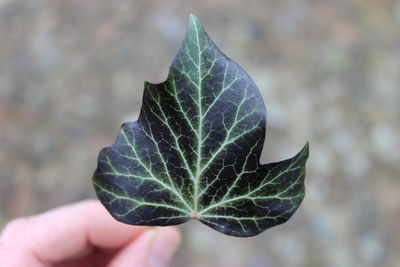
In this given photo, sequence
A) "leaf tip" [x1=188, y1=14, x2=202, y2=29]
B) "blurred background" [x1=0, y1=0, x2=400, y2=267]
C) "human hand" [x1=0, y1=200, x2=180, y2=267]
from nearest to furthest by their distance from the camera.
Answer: "leaf tip" [x1=188, y1=14, x2=202, y2=29]
"human hand" [x1=0, y1=200, x2=180, y2=267]
"blurred background" [x1=0, y1=0, x2=400, y2=267]

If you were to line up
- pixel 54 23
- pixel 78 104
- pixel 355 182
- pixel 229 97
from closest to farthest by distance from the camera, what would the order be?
pixel 229 97, pixel 355 182, pixel 78 104, pixel 54 23

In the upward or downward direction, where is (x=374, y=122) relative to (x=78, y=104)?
downward

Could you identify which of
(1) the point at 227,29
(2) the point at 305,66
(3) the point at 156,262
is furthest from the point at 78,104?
(3) the point at 156,262

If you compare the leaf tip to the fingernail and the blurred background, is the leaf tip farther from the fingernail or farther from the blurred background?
the blurred background

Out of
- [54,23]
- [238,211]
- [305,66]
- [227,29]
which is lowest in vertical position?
[238,211]

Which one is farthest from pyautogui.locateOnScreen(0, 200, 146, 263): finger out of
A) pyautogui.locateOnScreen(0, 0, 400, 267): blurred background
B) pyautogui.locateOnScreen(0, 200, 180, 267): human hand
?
pyautogui.locateOnScreen(0, 0, 400, 267): blurred background

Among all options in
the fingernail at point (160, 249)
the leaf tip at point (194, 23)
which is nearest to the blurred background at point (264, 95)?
the fingernail at point (160, 249)

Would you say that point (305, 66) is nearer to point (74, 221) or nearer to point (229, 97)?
point (74, 221)
